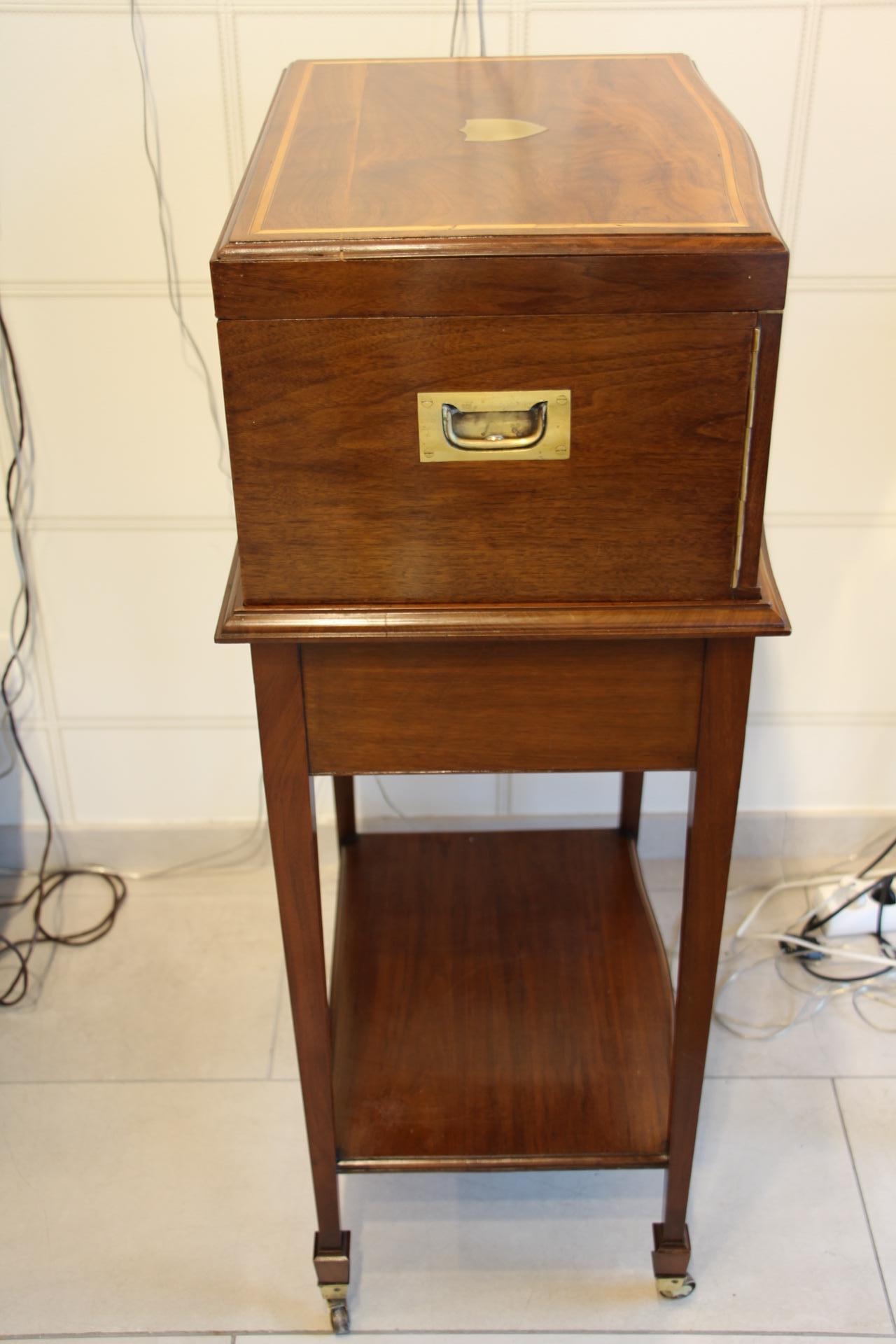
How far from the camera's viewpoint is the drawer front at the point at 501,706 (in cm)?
101

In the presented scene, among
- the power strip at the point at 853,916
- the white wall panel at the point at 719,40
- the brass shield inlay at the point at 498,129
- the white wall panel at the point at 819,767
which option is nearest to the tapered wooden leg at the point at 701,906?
the brass shield inlay at the point at 498,129

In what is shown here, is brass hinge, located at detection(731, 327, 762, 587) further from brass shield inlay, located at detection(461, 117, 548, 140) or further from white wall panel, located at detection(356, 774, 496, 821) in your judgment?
white wall panel, located at detection(356, 774, 496, 821)

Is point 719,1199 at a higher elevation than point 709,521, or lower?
lower

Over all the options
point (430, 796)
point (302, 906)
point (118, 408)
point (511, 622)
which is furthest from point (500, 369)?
point (430, 796)

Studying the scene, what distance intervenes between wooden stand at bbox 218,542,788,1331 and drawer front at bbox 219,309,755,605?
0.04 meters

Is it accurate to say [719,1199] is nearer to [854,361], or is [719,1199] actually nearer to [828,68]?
[854,361]

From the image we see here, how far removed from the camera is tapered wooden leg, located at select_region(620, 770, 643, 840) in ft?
5.59

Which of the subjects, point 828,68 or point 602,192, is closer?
point 602,192

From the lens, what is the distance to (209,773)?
1.89 m

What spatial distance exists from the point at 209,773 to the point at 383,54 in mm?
963

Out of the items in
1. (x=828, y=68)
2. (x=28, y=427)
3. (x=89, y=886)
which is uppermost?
(x=828, y=68)

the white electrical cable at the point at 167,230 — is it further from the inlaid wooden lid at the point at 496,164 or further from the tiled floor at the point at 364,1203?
the tiled floor at the point at 364,1203

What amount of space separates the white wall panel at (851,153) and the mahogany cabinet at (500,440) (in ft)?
1.06

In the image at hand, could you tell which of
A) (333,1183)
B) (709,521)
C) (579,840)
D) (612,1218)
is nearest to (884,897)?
(579,840)
